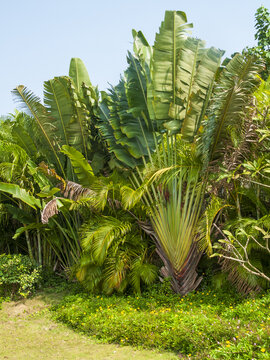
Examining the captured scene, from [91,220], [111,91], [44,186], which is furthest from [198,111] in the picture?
[44,186]

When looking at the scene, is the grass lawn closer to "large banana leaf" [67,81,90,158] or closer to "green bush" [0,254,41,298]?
"green bush" [0,254,41,298]

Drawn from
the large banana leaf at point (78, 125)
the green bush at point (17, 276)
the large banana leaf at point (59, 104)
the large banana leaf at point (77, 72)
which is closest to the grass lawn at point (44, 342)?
the green bush at point (17, 276)

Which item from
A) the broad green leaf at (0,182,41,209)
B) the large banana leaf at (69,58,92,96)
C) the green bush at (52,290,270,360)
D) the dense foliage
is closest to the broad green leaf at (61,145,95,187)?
the dense foliage

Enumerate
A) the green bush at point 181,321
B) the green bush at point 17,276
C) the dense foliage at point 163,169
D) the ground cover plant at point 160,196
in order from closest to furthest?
the green bush at point 181,321
the ground cover plant at point 160,196
the dense foliage at point 163,169
the green bush at point 17,276

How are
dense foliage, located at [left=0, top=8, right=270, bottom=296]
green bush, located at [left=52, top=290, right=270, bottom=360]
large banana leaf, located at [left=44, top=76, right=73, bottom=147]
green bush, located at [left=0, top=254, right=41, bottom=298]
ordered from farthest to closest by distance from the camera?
1. large banana leaf, located at [left=44, top=76, right=73, bottom=147]
2. green bush, located at [left=0, top=254, right=41, bottom=298]
3. dense foliage, located at [left=0, top=8, right=270, bottom=296]
4. green bush, located at [left=52, top=290, right=270, bottom=360]

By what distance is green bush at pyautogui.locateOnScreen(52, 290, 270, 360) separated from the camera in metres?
4.66

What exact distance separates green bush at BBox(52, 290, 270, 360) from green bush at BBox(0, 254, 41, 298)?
1144 millimetres

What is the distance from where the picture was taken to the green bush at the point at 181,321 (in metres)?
4.66

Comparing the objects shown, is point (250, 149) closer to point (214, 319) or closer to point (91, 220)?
point (214, 319)

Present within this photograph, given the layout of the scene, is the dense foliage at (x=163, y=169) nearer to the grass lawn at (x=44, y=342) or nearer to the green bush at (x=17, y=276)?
the green bush at (x=17, y=276)

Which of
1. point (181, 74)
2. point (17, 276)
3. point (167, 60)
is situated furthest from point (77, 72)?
point (17, 276)

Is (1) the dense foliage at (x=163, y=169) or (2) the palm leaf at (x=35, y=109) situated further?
(2) the palm leaf at (x=35, y=109)

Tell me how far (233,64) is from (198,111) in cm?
112

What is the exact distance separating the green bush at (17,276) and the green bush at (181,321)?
1.14 meters
